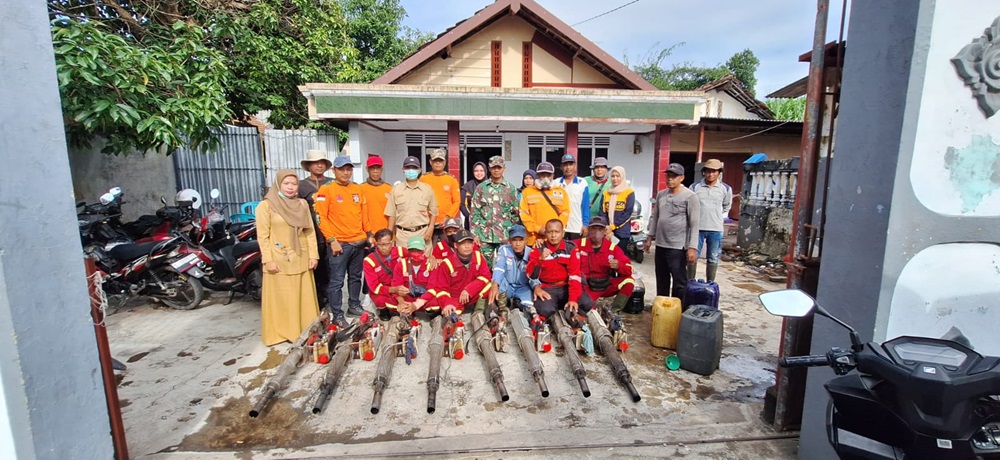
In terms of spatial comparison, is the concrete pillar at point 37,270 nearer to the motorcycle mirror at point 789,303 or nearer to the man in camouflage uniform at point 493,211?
the motorcycle mirror at point 789,303

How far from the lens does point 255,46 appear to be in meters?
8.45

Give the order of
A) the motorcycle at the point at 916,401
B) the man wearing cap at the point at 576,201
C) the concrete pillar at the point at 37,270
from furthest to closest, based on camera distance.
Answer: the man wearing cap at the point at 576,201
the concrete pillar at the point at 37,270
the motorcycle at the point at 916,401

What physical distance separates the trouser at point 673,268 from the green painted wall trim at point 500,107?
382cm

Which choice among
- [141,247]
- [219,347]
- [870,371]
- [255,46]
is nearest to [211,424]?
[219,347]

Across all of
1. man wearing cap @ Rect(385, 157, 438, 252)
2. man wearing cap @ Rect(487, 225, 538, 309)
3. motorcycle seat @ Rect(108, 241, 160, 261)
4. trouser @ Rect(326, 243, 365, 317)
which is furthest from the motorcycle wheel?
man wearing cap @ Rect(487, 225, 538, 309)

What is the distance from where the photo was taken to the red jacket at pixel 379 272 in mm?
4336

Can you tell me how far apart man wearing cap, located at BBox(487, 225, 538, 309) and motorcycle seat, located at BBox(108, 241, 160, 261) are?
3.90m

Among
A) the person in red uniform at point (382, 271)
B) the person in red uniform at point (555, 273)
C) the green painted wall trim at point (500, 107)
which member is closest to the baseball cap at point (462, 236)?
the person in red uniform at point (382, 271)

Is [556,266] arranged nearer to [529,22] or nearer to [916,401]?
[916,401]

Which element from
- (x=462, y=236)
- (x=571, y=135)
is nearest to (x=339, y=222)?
(x=462, y=236)

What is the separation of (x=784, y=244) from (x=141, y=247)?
935 cm

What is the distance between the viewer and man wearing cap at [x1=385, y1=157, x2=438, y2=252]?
4.72 metres

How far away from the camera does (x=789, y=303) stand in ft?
5.00

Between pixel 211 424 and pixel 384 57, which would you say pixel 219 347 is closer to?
pixel 211 424
